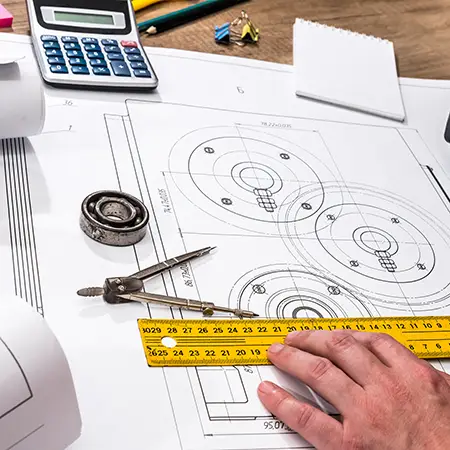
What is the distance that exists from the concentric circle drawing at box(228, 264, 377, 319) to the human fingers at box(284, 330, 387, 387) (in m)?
0.05

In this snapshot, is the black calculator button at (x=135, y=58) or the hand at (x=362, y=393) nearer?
the hand at (x=362, y=393)

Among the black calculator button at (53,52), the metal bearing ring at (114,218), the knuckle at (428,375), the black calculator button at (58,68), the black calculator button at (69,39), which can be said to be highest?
the black calculator button at (69,39)

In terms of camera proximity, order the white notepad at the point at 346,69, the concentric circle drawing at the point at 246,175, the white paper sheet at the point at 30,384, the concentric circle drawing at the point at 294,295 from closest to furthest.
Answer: the white paper sheet at the point at 30,384 → the concentric circle drawing at the point at 294,295 → the concentric circle drawing at the point at 246,175 → the white notepad at the point at 346,69

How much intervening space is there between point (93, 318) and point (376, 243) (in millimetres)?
371

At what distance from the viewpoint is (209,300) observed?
0.72 metres

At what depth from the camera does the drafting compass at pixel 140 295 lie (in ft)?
2.23

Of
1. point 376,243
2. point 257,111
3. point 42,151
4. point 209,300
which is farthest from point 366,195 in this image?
point 42,151

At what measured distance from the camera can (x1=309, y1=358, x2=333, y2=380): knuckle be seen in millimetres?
644

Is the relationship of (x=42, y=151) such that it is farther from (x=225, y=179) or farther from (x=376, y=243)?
(x=376, y=243)

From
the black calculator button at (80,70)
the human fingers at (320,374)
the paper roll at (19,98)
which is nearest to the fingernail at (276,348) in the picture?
the human fingers at (320,374)

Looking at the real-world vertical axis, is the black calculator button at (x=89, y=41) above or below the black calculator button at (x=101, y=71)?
above

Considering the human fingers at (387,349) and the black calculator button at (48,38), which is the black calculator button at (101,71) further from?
the human fingers at (387,349)

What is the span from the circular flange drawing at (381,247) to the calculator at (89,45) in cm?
32

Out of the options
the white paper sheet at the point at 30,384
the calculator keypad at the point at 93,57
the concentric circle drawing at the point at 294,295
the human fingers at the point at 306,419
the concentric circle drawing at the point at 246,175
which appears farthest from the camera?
the calculator keypad at the point at 93,57
